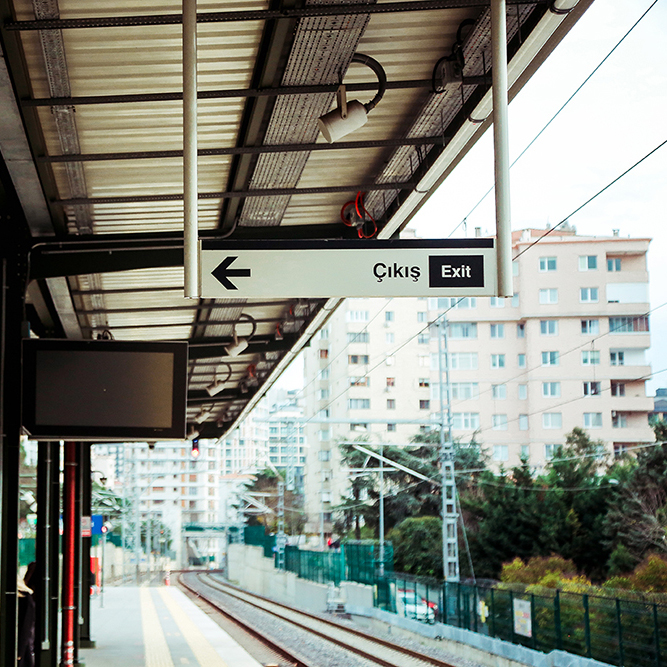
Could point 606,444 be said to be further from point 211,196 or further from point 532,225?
point 211,196

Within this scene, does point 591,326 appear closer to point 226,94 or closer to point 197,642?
point 197,642

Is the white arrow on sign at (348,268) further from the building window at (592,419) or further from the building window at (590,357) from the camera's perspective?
the building window at (590,357)

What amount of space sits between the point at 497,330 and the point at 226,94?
63880mm

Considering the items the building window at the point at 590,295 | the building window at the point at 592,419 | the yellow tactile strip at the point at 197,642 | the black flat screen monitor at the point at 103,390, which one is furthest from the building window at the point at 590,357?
the black flat screen monitor at the point at 103,390

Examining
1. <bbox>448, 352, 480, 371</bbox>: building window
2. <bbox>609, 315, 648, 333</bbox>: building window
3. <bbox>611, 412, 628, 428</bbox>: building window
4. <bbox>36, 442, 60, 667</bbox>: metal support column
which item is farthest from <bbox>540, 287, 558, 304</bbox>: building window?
<bbox>36, 442, 60, 667</bbox>: metal support column

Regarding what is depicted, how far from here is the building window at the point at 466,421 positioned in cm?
6956

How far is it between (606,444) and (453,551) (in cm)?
3217

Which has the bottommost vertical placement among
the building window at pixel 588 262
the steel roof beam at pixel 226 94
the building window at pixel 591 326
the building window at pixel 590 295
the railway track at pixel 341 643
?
the railway track at pixel 341 643

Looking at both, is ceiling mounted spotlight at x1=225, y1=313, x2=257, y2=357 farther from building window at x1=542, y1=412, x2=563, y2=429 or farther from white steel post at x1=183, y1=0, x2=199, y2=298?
building window at x1=542, y1=412, x2=563, y2=429

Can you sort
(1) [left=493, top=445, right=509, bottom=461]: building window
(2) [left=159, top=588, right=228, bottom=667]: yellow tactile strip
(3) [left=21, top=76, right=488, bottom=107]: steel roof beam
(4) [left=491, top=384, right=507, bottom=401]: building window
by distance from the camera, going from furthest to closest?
(1) [left=493, top=445, right=509, bottom=461]: building window
(4) [left=491, top=384, right=507, bottom=401]: building window
(2) [left=159, top=588, right=228, bottom=667]: yellow tactile strip
(3) [left=21, top=76, right=488, bottom=107]: steel roof beam

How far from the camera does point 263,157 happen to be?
6.71 metres

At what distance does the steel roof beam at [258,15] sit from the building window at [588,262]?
61414mm

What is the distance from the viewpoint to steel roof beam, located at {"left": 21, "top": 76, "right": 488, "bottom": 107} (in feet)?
18.2

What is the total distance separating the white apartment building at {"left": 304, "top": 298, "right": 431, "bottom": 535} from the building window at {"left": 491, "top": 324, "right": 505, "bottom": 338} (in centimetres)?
637
